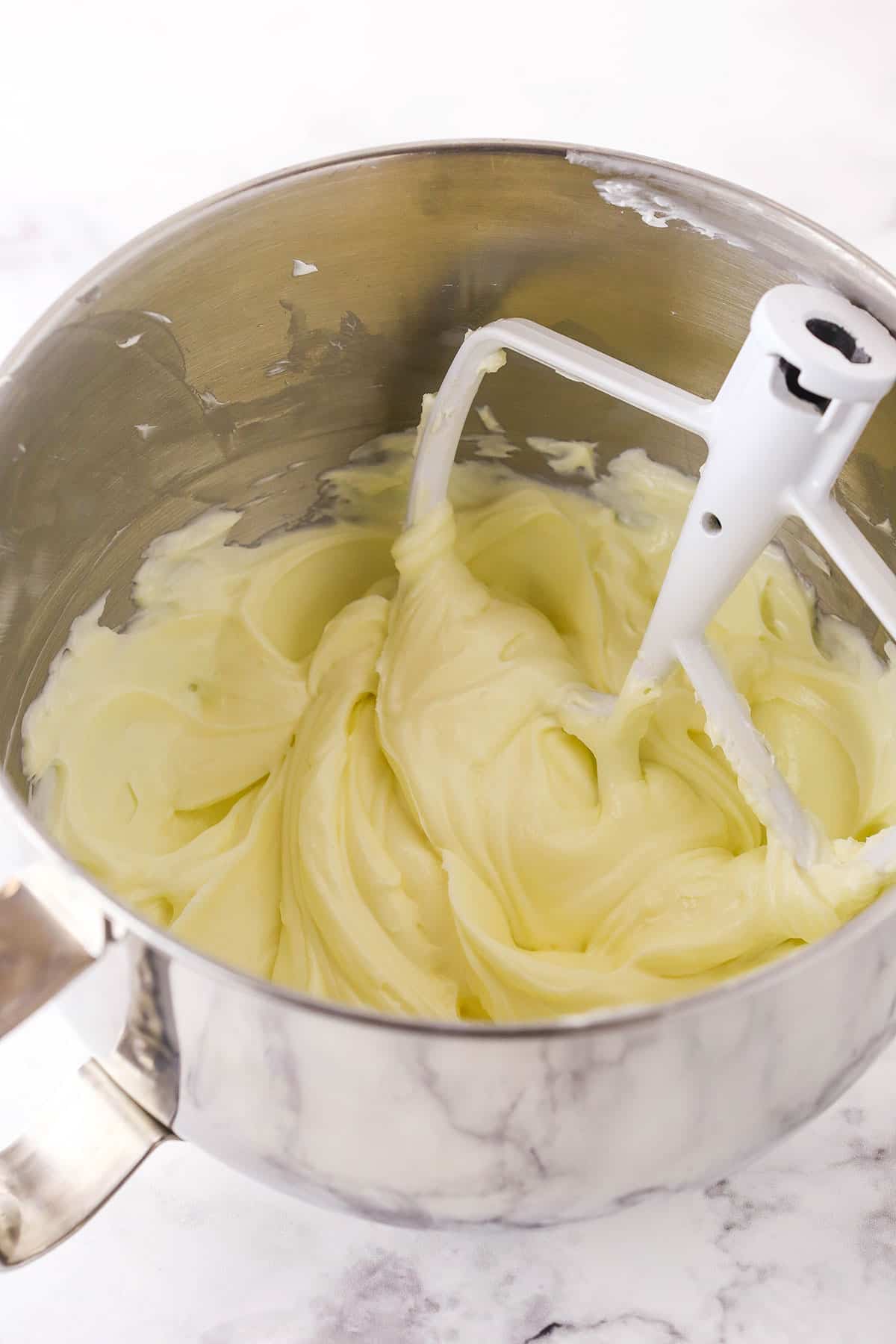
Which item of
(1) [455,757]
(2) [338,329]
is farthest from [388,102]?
(1) [455,757]

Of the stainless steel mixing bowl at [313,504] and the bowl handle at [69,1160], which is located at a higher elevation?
the stainless steel mixing bowl at [313,504]

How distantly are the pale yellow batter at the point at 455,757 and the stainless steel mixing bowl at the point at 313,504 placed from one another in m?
0.05

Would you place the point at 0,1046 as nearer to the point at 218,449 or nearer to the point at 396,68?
the point at 218,449

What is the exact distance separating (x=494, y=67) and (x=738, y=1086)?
107cm

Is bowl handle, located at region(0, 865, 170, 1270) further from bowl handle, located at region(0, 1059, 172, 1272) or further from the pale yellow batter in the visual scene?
the pale yellow batter

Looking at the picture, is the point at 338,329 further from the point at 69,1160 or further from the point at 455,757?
the point at 69,1160

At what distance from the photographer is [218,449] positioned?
39.7 inches

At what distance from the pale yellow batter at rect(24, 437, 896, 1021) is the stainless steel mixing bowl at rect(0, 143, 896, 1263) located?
48 millimetres

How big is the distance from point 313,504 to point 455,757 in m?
0.26

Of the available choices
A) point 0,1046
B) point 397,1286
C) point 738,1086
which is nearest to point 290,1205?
point 397,1286

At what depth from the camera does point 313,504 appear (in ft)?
3.59

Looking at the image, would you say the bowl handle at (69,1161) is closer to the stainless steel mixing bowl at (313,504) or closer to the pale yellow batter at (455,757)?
the stainless steel mixing bowl at (313,504)

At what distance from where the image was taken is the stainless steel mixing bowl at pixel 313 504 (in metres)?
0.58

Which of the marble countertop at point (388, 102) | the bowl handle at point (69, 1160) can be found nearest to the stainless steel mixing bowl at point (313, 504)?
the bowl handle at point (69, 1160)
